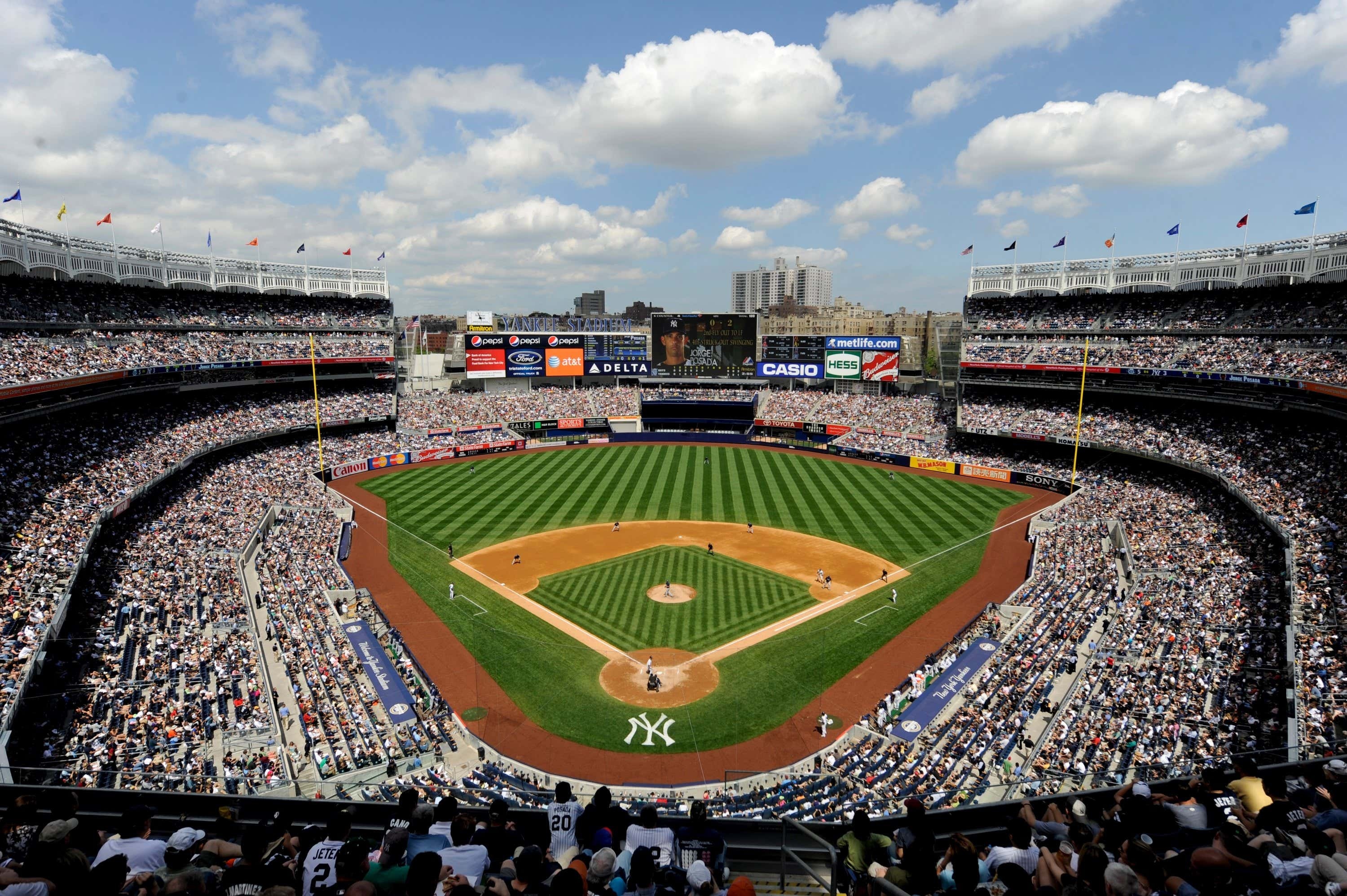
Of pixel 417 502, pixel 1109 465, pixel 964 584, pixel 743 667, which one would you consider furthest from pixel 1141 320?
pixel 417 502

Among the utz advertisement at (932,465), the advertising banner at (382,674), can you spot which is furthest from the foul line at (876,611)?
the utz advertisement at (932,465)

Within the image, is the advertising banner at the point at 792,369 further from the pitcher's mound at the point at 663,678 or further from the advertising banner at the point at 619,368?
the pitcher's mound at the point at 663,678

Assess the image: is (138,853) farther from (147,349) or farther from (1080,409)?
(1080,409)

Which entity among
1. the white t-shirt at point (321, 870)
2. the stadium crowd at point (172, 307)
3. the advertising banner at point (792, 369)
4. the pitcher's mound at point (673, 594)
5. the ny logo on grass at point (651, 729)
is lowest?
the ny logo on grass at point (651, 729)

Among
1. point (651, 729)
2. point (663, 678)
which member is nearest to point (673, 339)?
point (663, 678)

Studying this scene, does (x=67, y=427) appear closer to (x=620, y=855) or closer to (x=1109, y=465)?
(x=620, y=855)

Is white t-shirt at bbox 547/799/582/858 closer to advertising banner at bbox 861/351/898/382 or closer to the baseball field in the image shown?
the baseball field
